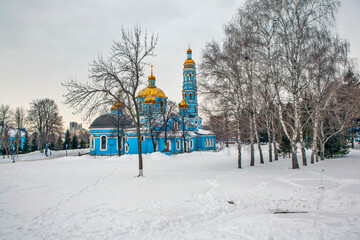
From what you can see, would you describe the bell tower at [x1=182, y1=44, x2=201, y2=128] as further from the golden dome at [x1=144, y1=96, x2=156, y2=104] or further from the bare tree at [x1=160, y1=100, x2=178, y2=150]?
the bare tree at [x1=160, y1=100, x2=178, y2=150]

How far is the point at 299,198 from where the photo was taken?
7621 millimetres

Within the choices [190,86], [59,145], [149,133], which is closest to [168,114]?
[149,133]

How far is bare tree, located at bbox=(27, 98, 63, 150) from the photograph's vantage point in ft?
119

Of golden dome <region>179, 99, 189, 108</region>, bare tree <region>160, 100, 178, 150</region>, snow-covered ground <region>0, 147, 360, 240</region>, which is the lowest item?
snow-covered ground <region>0, 147, 360, 240</region>

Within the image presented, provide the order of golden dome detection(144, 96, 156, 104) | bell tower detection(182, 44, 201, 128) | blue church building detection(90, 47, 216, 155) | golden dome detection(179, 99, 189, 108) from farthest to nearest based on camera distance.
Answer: bell tower detection(182, 44, 201, 128) < golden dome detection(179, 99, 189, 108) < golden dome detection(144, 96, 156, 104) < blue church building detection(90, 47, 216, 155)

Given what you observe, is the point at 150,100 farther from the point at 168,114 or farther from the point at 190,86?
the point at 190,86

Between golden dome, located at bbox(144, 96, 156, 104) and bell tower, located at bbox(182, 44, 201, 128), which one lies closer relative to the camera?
golden dome, located at bbox(144, 96, 156, 104)

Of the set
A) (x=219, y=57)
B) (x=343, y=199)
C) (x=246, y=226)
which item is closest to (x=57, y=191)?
(x=246, y=226)

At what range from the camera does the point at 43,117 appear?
3709cm

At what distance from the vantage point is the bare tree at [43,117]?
36125 mm

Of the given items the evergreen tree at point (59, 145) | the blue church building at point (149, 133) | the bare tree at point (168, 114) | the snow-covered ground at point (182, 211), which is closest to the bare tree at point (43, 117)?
the blue church building at point (149, 133)

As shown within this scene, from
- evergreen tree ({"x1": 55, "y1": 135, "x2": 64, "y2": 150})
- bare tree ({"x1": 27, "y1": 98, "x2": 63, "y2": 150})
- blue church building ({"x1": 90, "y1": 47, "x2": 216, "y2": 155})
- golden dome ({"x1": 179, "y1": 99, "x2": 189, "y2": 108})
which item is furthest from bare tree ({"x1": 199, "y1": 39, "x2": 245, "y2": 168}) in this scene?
evergreen tree ({"x1": 55, "y1": 135, "x2": 64, "y2": 150})

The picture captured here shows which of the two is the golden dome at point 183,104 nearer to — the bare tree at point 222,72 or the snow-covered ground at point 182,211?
the bare tree at point 222,72

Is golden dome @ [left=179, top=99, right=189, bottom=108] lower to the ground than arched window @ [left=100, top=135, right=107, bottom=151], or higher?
higher
